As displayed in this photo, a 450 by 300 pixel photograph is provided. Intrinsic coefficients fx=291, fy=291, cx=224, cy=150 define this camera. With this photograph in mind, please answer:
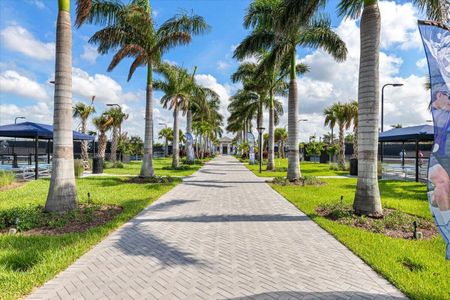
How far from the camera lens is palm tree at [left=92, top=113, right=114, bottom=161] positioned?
25.9 metres

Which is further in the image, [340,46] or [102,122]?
[102,122]

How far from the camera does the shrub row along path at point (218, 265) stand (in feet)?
11.6

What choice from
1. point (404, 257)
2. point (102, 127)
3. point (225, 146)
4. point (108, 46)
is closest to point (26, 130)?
point (108, 46)

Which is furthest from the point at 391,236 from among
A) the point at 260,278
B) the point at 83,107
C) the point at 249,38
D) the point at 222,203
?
the point at 83,107

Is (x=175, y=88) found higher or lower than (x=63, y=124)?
higher

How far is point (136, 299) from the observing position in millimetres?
3359

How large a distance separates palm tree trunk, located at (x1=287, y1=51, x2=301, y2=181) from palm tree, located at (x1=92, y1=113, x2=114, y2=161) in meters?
17.8

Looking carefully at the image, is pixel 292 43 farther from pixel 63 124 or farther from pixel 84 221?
pixel 84 221

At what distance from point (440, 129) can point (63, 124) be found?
7435 mm

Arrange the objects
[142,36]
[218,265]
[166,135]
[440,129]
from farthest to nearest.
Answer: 1. [166,135]
2. [142,36]
3. [218,265]
4. [440,129]

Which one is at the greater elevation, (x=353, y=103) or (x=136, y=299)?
(x=353, y=103)

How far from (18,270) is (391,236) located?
652 centimetres

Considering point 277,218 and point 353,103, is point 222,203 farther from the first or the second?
point 353,103

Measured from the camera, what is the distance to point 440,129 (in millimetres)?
3238
